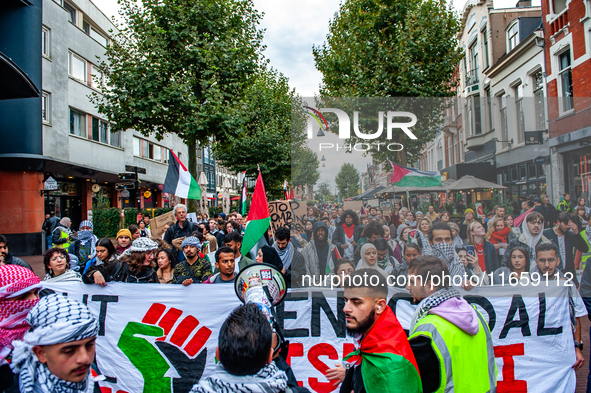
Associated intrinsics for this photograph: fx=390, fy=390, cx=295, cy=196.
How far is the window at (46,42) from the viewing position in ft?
59.8

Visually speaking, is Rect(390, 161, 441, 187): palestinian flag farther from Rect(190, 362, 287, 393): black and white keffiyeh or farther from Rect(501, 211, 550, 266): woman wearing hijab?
Rect(190, 362, 287, 393): black and white keffiyeh

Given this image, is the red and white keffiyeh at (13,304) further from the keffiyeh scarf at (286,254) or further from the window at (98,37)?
the window at (98,37)

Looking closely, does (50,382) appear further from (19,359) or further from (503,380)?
(503,380)

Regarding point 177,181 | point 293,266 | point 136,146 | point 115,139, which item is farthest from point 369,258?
point 136,146

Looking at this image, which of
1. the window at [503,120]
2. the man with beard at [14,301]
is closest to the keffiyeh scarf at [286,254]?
the window at [503,120]

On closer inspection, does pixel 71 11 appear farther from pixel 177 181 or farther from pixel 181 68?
pixel 177 181

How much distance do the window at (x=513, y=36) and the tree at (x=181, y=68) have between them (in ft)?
43.0

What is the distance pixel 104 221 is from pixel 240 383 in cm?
2100

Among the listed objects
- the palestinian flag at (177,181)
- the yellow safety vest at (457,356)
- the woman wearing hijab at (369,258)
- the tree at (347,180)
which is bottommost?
the yellow safety vest at (457,356)

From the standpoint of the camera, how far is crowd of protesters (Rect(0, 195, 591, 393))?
5.55 ft

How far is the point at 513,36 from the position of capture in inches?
747

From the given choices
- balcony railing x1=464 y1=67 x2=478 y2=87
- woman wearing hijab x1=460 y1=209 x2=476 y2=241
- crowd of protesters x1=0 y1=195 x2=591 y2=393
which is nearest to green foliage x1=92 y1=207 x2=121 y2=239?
crowd of protesters x1=0 y1=195 x2=591 y2=393

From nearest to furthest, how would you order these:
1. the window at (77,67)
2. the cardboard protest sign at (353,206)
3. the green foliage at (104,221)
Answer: the cardboard protest sign at (353,206)
the green foliage at (104,221)
the window at (77,67)

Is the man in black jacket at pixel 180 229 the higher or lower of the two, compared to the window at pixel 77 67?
lower
